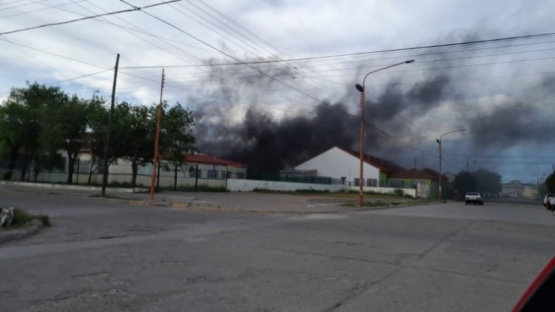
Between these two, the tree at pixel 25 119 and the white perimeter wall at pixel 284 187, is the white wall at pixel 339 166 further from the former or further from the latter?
the tree at pixel 25 119

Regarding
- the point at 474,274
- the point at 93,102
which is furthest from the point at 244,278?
the point at 93,102

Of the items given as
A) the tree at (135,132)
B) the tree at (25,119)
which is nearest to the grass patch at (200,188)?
the tree at (135,132)

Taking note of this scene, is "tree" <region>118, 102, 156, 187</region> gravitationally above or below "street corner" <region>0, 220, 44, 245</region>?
above

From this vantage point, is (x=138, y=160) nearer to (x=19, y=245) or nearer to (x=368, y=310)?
(x=19, y=245)

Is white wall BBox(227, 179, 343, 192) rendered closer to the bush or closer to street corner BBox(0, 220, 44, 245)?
the bush

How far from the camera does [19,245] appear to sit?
1013cm

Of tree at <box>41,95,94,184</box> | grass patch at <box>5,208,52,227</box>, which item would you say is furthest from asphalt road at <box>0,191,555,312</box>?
tree at <box>41,95,94,184</box>

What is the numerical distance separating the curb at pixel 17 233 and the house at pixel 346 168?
64440 millimetres

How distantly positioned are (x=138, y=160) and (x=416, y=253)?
30.5m

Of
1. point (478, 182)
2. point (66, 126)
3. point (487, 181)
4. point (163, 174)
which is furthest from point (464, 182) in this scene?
point (66, 126)

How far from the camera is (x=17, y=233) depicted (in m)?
11.2

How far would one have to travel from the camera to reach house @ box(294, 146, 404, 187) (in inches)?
3071

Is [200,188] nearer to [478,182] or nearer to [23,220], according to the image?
[23,220]

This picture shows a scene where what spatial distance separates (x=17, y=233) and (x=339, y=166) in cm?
7250
